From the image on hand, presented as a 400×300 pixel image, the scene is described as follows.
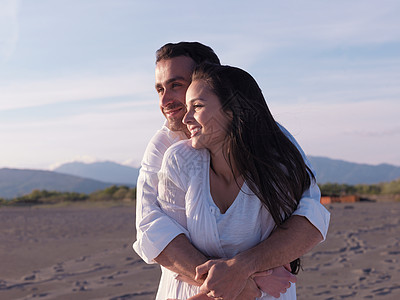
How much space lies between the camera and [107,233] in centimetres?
1204

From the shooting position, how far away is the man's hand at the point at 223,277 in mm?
1958

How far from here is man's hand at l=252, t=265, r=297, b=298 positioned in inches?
80.7

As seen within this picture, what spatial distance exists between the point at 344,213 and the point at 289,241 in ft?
46.4

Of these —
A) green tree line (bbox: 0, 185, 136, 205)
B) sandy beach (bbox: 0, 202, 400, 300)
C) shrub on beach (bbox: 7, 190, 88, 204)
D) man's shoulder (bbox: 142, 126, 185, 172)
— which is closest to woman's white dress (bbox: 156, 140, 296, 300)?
man's shoulder (bbox: 142, 126, 185, 172)

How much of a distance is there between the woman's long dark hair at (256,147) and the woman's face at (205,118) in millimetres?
24

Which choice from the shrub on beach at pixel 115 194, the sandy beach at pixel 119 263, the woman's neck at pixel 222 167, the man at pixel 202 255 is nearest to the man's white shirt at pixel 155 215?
the man at pixel 202 255

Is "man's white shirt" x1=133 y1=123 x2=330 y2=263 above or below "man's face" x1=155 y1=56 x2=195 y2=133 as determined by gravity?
below

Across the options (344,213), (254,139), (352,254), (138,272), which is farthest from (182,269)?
(344,213)

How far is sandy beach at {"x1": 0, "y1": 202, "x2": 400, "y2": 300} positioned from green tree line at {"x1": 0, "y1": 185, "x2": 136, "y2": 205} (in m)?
10.5

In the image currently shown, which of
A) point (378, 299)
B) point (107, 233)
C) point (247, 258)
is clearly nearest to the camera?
point (247, 258)

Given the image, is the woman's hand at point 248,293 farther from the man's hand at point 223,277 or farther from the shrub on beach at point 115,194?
the shrub on beach at point 115,194

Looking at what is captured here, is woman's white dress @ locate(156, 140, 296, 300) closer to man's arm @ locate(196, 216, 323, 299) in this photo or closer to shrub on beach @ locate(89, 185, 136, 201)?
man's arm @ locate(196, 216, 323, 299)

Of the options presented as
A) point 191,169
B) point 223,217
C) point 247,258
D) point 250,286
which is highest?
point 191,169

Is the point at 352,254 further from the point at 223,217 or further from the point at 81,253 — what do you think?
the point at 223,217
